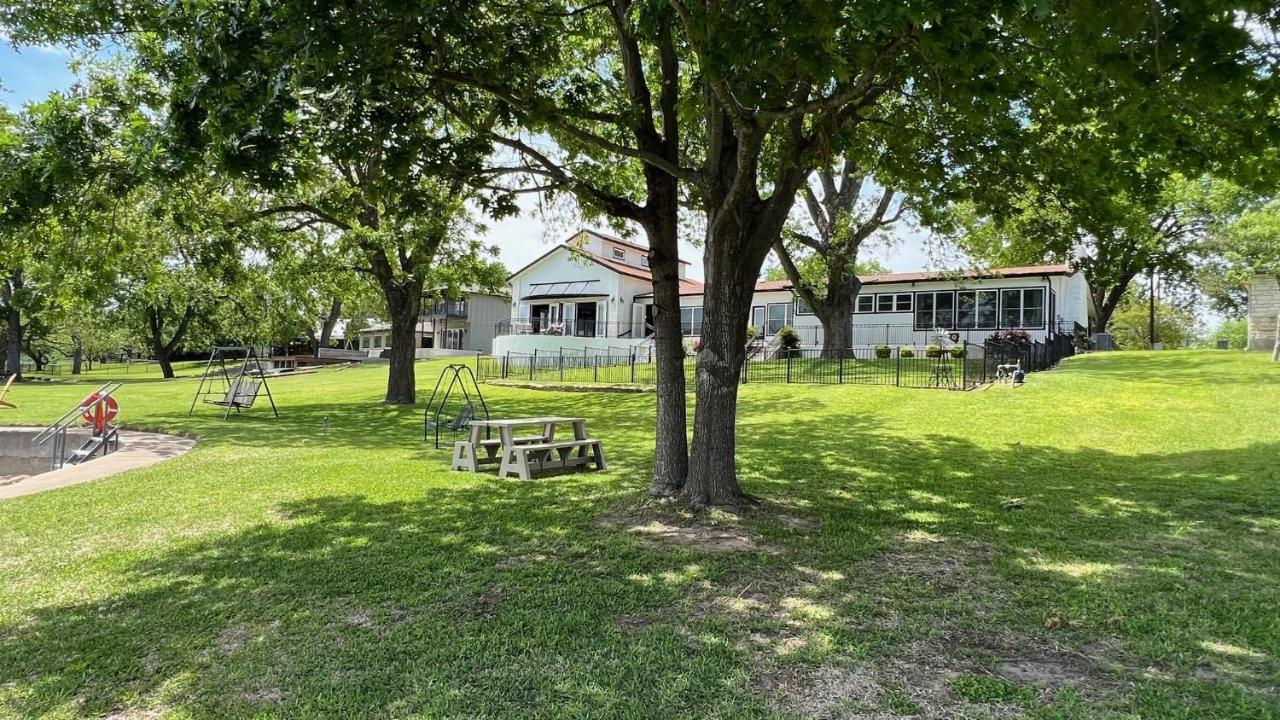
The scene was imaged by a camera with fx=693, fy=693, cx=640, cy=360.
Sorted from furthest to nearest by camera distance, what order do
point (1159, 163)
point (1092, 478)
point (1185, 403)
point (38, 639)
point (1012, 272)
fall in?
point (1012, 272) < point (1185, 403) < point (1092, 478) < point (1159, 163) < point (38, 639)

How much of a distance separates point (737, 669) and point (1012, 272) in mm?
30915

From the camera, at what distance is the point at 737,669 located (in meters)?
3.52

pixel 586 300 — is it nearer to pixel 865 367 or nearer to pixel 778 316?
pixel 778 316

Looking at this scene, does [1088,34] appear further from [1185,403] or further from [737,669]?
[1185,403]

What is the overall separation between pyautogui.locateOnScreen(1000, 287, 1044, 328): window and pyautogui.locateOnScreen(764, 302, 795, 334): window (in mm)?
9679

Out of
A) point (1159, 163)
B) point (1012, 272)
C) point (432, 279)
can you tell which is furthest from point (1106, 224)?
point (1012, 272)

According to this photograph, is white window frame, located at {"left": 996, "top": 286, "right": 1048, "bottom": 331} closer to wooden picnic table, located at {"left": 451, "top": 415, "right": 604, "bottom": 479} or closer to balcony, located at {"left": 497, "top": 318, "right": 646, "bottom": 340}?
balcony, located at {"left": 497, "top": 318, "right": 646, "bottom": 340}

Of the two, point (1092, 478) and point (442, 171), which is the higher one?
point (442, 171)

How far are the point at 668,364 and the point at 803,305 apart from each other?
28.3 meters

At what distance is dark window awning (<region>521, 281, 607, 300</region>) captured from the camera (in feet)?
129

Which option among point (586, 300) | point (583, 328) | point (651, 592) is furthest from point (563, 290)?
point (651, 592)

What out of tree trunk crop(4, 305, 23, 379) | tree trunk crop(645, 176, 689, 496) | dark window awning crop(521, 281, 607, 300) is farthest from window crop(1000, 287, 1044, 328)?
tree trunk crop(4, 305, 23, 379)

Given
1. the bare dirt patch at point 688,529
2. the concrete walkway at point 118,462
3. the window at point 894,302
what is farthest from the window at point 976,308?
the concrete walkway at point 118,462

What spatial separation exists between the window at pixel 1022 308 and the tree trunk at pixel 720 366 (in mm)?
27380
